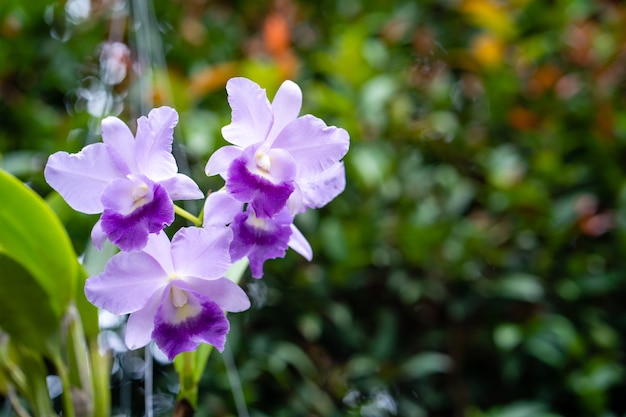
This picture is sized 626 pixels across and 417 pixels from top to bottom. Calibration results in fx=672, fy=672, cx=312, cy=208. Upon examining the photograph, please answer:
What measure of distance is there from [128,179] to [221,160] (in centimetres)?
5

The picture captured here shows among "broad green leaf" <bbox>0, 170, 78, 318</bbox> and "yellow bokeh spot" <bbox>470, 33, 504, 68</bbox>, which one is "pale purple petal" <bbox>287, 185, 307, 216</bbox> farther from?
"yellow bokeh spot" <bbox>470, 33, 504, 68</bbox>

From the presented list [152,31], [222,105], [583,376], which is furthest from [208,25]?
[583,376]

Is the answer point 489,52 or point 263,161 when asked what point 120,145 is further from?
point 489,52

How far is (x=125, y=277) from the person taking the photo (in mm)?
383

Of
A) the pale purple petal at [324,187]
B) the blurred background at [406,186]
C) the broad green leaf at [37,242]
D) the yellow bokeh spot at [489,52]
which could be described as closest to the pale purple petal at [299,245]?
the pale purple petal at [324,187]

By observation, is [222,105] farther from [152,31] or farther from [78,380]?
[78,380]

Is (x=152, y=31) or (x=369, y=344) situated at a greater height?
(x=152, y=31)

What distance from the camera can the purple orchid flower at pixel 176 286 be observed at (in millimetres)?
382

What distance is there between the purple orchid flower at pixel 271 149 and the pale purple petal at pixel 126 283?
7 cm

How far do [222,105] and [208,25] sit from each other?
1.01 ft

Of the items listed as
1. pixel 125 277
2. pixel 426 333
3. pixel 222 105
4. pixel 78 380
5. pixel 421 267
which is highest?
pixel 125 277

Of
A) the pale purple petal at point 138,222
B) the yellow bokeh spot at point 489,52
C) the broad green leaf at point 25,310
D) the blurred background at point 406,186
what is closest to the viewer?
the pale purple petal at point 138,222

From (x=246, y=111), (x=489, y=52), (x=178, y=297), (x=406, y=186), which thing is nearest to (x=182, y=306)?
(x=178, y=297)

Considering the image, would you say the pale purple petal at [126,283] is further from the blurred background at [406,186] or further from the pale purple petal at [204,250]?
the blurred background at [406,186]
